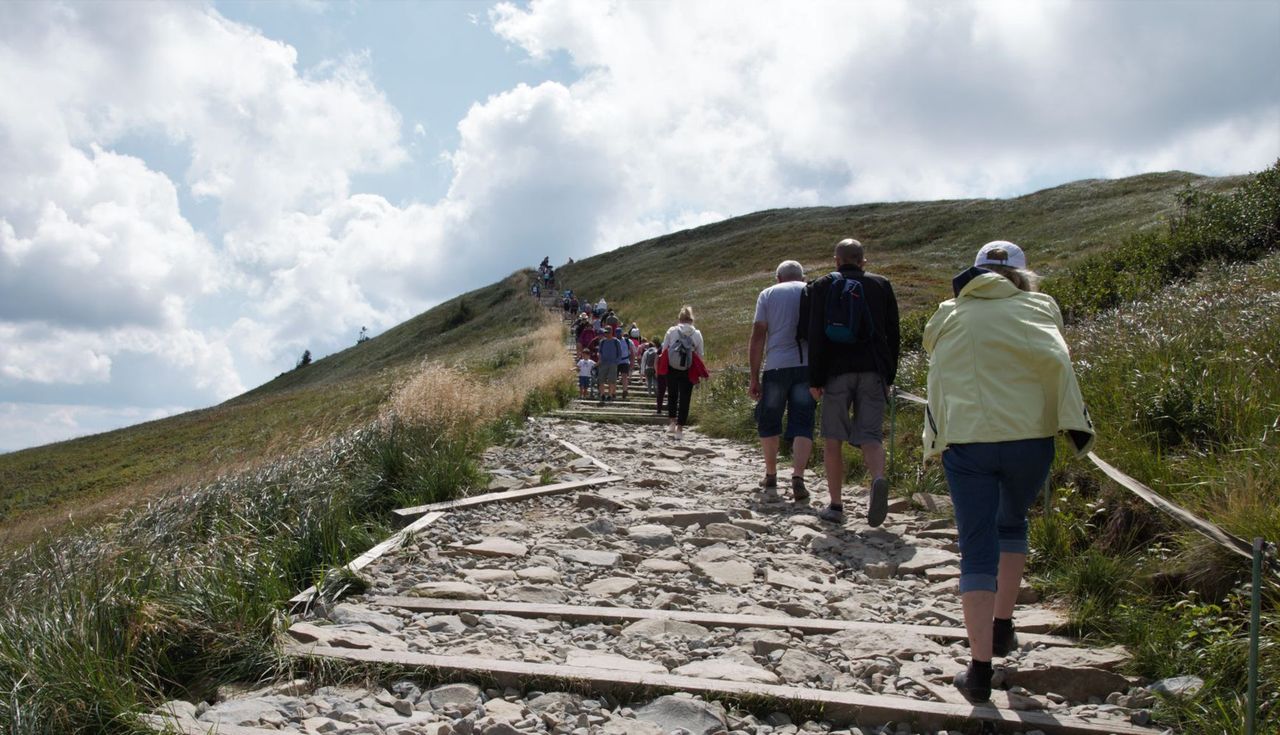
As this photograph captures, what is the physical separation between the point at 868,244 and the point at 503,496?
54.2 metres

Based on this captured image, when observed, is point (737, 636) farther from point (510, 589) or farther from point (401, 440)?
point (401, 440)

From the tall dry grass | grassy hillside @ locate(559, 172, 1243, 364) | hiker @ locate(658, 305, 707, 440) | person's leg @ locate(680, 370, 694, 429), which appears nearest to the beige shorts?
the tall dry grass

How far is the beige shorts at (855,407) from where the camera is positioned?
6.97m

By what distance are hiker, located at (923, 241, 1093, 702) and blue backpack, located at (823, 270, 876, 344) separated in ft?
8.97

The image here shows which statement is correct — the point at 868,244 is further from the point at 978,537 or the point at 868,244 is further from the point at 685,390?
the point at 978,537

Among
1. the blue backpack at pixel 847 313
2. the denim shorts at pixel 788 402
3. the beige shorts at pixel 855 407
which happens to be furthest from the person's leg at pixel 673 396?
the blue backpack at pixel 847 313

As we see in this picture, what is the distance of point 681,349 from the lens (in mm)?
13656

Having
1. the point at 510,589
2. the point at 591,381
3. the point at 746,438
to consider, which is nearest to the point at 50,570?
the point at 510,589

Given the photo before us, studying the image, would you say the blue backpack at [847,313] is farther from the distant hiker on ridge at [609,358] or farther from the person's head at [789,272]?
the distant hiker on ridge at [609,358]

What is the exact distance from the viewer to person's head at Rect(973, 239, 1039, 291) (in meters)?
4.14

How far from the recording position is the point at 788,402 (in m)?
8.34

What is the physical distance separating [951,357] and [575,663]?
221cm

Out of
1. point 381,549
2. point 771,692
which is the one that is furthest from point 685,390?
point 771,692

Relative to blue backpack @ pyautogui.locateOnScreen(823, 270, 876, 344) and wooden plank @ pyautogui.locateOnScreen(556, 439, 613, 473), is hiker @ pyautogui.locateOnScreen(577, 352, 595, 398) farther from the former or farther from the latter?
blue backpack @ pyautogui.locateOnScreen(823, 270, 876, 344)
